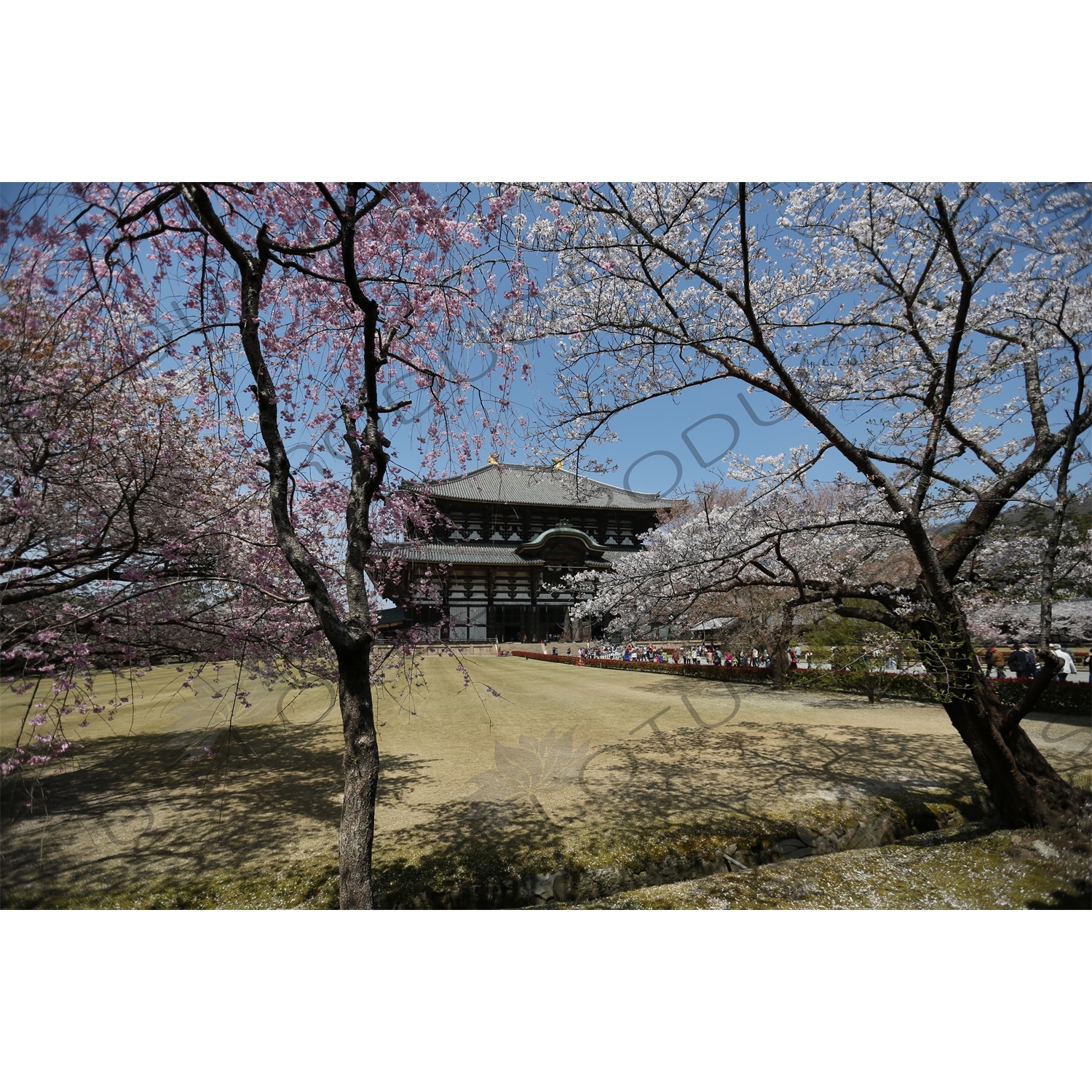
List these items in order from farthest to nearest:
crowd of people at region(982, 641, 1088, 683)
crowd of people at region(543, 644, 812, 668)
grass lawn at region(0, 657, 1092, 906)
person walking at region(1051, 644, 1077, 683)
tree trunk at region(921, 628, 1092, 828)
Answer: crowd of people at region(543, 644, 812, 668)
crowd of people at region(982, 641, 1088, 683)
tree trunk at region(921, 628, 1092, 828)
person walking at region(1051, 644, 1077, 683)
grass lawn at region(0, 657, 1092, 906)

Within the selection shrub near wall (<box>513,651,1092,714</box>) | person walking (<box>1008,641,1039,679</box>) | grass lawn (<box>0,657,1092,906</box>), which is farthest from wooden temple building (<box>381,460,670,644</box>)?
person walking (<box>1008,641,1039,679</box>)

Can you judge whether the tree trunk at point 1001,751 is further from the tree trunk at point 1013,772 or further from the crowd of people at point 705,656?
the crowd of people at point 705,656

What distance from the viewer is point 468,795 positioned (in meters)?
2.76

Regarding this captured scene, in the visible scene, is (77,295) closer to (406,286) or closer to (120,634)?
(406,286)

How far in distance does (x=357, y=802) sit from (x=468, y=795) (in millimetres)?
1153

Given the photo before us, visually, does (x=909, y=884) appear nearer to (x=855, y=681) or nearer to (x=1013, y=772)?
(x=1013, y=772)

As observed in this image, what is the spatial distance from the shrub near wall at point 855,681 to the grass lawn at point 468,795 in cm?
17

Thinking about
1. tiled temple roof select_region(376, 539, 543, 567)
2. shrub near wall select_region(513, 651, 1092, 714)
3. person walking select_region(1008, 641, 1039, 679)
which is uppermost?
tiled temple roof select_region(376, 539, 543, 567)

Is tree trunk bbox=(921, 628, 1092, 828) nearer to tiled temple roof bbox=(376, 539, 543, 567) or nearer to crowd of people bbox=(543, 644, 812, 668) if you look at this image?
crowd of people bbox=(543, 644, 812, 668)

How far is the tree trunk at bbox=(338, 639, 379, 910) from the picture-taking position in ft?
5.79

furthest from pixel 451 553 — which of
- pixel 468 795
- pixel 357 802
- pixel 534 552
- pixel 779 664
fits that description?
pixel 357 802

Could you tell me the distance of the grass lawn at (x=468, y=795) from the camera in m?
2.12

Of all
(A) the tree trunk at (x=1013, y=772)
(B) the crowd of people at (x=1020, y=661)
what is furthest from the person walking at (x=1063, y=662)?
(A) the tree trunk at (x=1013, y=772)

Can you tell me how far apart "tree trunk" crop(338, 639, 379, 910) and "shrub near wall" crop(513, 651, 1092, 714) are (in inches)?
111
